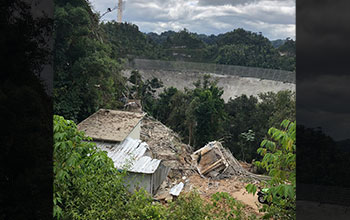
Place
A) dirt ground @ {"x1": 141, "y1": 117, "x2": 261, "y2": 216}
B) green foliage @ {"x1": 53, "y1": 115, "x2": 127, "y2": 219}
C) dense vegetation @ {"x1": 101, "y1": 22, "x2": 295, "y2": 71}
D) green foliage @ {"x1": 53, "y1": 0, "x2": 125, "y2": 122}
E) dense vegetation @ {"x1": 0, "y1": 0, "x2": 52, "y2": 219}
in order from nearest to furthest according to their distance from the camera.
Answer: dense vegetation @ {"x1": 0, "y1": 0, "x2": 52, "y2": 219} < green foliage @ {"x1": 53, "y1": 115, "x2": 127, "y2": 219} < dirt ground @ {"x1": 141, "y1": 117, "x2": 261, "y2": 216} < green foliage @ {"x1": 53, "y1": 0, "x2": 125, "y2": 122} < dense vegetation @ {"x1": 101, "y1": 22, "x2": 295, "y2": 71}

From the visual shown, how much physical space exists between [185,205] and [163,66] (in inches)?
598

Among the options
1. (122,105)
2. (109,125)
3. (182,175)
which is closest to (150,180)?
(109,125)

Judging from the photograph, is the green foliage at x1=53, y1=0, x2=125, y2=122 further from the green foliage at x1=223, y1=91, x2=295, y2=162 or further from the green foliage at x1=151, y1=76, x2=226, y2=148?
the green foliage at x1=223, y1=91, x2=295, y2=162

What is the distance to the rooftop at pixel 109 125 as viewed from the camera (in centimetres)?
510

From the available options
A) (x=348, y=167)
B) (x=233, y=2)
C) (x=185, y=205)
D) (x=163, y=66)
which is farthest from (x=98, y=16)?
(x=163, y=66)

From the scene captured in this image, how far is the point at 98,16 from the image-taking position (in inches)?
Answer: 324

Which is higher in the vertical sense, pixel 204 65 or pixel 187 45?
pixel 187 45

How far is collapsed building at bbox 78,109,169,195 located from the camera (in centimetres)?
433

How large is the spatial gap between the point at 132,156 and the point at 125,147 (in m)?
0.37

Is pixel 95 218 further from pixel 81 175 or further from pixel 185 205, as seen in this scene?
pixel 185 205

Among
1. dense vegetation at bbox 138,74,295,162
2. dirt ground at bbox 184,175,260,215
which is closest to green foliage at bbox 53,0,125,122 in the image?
dirt ground at bbox 184,175,260,215

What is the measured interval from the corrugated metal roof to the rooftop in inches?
5.2

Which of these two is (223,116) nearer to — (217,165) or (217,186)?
(217,165)

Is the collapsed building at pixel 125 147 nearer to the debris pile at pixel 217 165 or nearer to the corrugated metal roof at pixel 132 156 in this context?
the corrugated metal roof at pixel 132 156
